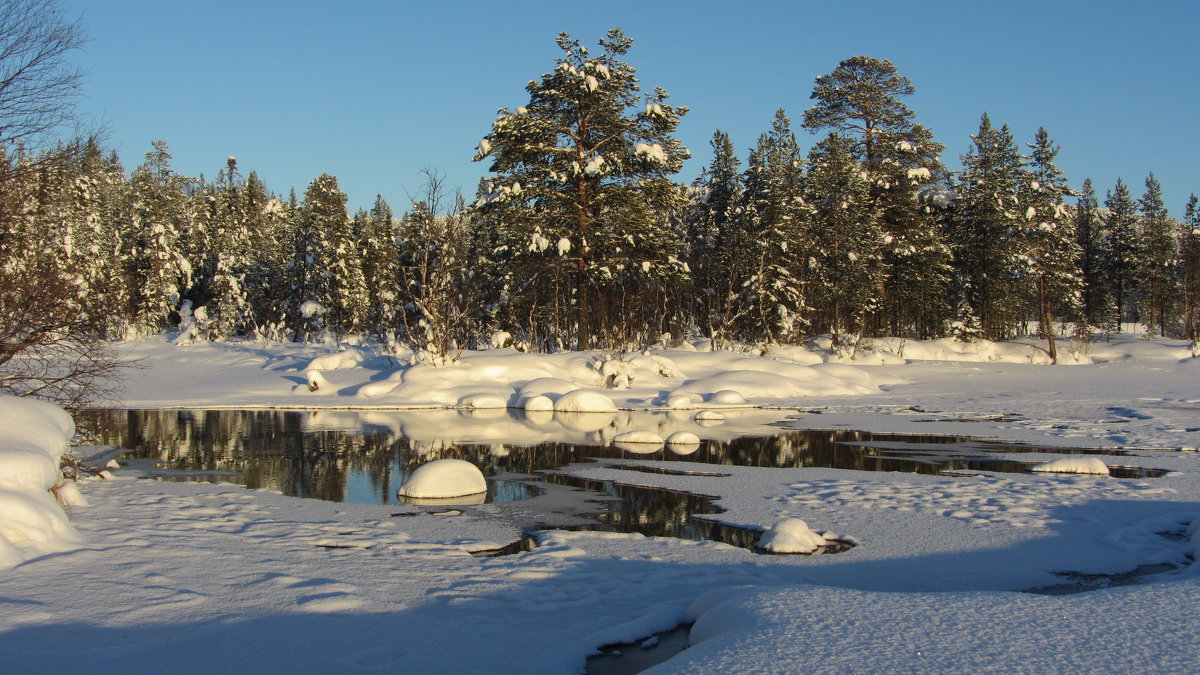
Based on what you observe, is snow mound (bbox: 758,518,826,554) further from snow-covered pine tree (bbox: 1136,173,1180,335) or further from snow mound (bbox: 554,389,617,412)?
snow-covered pine tree (bbox: 1136,173,1180,335)

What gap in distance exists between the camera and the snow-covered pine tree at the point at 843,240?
134 feet

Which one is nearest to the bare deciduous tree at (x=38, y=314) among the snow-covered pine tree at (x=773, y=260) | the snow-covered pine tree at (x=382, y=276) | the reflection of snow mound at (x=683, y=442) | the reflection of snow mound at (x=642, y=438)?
the reflection of snow mound at (x=642, y=438)

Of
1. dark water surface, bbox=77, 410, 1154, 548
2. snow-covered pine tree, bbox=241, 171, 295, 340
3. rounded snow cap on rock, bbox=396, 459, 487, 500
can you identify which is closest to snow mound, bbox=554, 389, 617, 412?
dark water surface, bbox=77, 410, 1154, 548

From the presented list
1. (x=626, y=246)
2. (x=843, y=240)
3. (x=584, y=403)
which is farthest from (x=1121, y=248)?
(x=584, y=403)

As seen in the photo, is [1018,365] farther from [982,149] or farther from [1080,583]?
[1080,583]

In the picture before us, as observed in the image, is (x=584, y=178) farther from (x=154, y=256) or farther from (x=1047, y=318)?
(x=154, y=256)

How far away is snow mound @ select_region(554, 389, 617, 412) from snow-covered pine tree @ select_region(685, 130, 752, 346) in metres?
16.2

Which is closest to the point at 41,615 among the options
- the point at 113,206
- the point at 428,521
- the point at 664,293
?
the point at 428,521

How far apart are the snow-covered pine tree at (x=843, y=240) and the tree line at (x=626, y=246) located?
12 centimetres

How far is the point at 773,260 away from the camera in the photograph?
1614 inches

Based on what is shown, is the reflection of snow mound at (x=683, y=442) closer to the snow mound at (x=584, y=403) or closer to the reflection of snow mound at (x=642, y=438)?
the reflection of snow mound at (x=642, y=438)

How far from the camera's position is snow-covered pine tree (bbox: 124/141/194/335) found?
5466 cm

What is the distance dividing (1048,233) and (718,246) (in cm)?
1814

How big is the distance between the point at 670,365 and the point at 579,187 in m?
8.54
